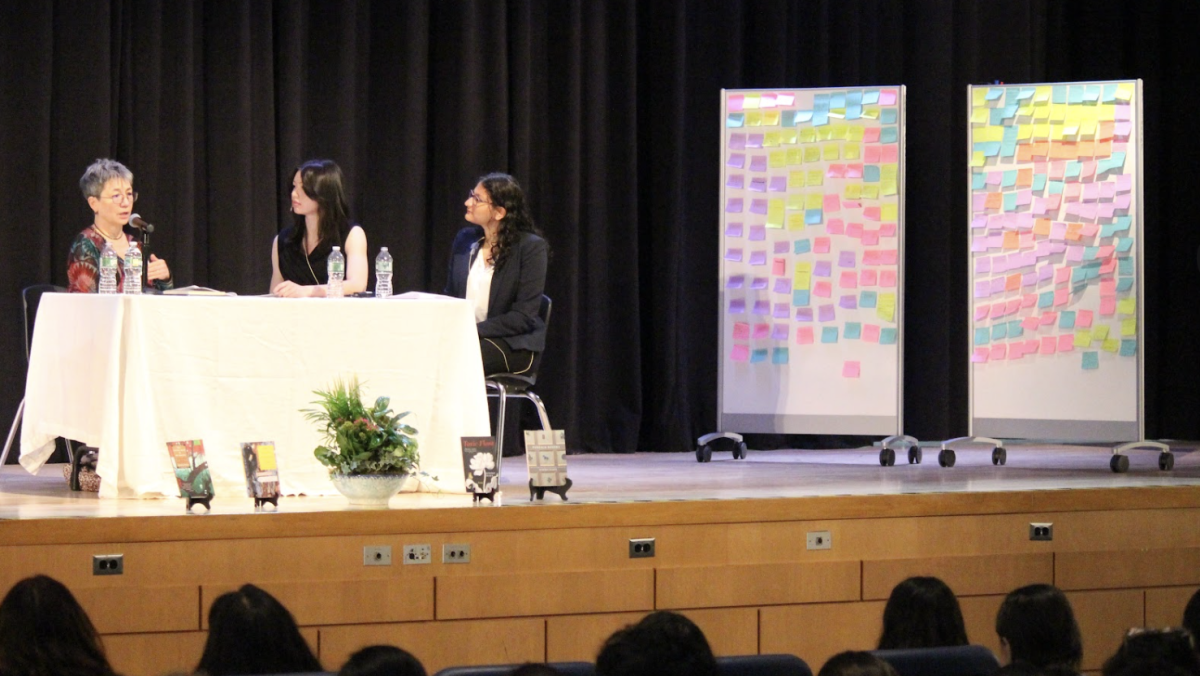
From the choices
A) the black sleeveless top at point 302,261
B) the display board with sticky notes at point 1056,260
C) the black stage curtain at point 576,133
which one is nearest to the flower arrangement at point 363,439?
the black sleeveless top at point 302,261

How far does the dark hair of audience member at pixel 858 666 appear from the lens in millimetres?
2031

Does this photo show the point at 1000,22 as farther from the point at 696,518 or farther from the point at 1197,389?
the point at 696,518

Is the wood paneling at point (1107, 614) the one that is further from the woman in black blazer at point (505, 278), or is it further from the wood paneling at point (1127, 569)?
the woman in black blazer at point (505, 278)

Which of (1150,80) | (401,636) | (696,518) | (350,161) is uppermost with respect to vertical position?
(1150,80)

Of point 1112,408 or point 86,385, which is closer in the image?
point 86,385

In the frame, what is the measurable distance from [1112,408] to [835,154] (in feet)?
4.76

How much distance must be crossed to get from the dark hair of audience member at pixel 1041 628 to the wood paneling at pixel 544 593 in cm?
156

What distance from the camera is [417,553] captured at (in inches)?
159

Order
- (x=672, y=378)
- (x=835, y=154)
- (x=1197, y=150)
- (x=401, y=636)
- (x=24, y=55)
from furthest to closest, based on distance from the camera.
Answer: (x=1197, y=150) → (x=672, y=378) → (x=835, y=154) → (x=24, y=55) → (x=401, y=636)

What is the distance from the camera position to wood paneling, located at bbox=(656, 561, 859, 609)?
166 inches

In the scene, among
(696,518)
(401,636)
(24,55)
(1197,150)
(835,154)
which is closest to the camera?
(401,636)

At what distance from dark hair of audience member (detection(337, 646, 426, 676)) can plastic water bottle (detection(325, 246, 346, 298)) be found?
256 cm

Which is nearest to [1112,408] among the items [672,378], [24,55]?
[672,378]

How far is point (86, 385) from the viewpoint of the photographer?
4305 mm
